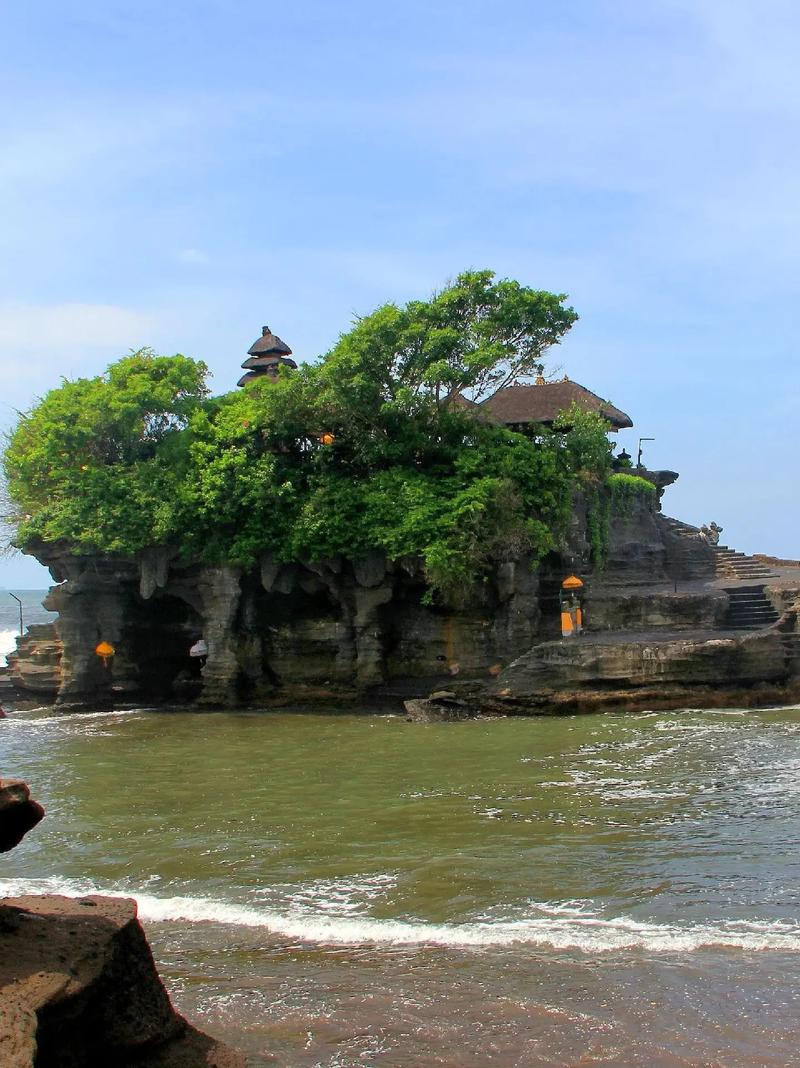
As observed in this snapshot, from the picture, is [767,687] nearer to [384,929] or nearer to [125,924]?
[384,929]

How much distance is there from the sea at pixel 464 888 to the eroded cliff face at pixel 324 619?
253 inches

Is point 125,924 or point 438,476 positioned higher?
point 438,476

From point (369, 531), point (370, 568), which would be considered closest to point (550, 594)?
point (370, 568)

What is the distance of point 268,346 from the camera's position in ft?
111

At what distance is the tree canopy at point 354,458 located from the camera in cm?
2362

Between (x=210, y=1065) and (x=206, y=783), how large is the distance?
34.0 ft

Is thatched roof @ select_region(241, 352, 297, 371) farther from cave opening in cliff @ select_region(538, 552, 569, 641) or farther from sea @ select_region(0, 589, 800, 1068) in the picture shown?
sea @ select_region(0, 589, 800, 1068)

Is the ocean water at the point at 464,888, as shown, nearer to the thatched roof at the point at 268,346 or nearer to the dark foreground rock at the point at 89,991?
the dark foreground rock at the point at 89,991

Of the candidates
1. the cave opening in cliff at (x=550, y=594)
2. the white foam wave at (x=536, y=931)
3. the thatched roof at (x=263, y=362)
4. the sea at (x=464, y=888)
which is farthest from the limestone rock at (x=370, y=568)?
the white foam wave at (x=536, y=931)

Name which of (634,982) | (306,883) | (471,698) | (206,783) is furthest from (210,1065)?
(471,698)

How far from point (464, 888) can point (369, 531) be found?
14746 millimetres

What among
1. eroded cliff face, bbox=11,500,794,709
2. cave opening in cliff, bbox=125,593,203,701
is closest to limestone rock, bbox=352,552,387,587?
eroded cliff face, bbox=11,500,794,709

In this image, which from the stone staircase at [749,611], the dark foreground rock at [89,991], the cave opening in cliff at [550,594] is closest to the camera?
the dark foreground rock at [89,991]

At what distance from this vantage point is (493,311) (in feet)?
81.1
